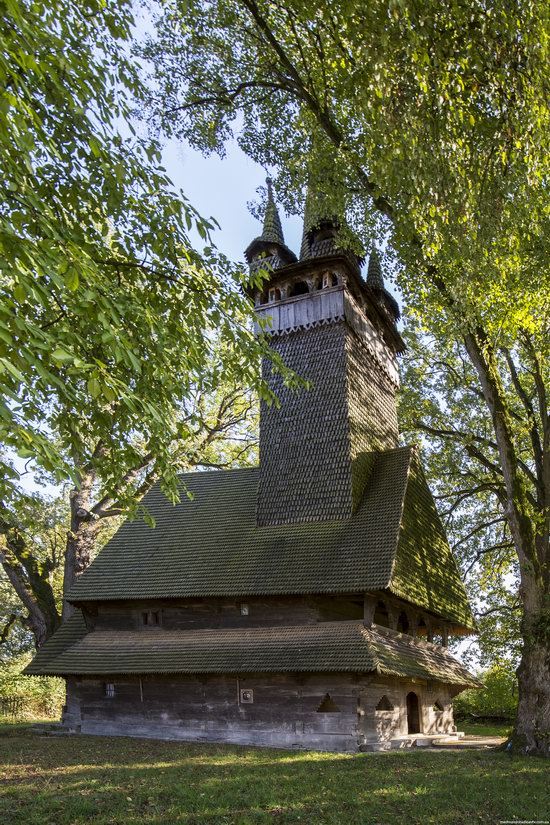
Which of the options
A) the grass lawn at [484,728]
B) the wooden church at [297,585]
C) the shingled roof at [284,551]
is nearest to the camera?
the wooden church at [297,585]

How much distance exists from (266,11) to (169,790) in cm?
1322

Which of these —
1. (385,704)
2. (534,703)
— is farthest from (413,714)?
(534,703)

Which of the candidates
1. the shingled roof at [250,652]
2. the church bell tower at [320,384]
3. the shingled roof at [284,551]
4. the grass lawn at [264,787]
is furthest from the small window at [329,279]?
the grass lawn at [264,787]

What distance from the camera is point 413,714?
18.8 meters

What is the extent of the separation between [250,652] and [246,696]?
44.2 inches

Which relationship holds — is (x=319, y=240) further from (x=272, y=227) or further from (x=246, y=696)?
(x=246, y=696)

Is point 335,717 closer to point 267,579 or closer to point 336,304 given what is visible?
point 267,579

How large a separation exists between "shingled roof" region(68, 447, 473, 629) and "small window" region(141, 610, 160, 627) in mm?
803

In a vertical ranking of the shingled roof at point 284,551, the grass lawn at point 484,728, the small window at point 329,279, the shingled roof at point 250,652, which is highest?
the small window at point 329,279

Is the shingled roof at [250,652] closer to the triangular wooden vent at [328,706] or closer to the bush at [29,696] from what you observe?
the triangular wooden vent at [328,706]

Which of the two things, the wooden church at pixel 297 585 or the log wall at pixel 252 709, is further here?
the wooden church at pixel 297 585

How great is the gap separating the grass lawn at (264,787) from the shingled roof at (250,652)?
6.85ft

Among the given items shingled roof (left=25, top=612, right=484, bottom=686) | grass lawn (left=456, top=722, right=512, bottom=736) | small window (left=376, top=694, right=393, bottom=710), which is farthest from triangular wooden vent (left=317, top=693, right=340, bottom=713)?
grass lawn (left=456, top=722, right=512, bottom=736)

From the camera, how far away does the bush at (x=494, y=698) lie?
2630 centimetres
